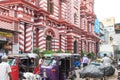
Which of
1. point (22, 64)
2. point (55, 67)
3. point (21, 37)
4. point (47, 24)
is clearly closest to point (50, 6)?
point (47, 24)

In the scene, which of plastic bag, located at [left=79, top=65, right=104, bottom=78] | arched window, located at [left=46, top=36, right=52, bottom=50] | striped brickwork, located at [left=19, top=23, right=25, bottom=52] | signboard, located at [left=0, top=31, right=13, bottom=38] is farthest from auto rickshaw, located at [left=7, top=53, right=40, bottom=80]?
arched window, located at [left=46, top=36, right=52, bottom=50]

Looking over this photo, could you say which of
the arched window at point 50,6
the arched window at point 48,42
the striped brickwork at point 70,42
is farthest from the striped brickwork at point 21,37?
the striped brickwork at point 70,42

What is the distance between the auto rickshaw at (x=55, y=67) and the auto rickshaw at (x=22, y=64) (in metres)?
1.05

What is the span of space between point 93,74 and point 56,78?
1.85m

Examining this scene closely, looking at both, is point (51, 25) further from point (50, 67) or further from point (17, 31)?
point (50, 67)

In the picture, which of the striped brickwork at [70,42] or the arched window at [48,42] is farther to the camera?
the striped brickwork at [70,42]

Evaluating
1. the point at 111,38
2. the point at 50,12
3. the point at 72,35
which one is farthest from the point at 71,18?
the point at 111,38

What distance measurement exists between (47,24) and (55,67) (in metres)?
17.6

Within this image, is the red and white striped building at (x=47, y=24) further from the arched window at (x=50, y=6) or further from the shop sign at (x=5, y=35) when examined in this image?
the shop sign at (x=5, y=35)

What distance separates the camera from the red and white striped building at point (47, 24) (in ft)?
84.4

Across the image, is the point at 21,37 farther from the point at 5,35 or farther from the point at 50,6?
the point at 50,6

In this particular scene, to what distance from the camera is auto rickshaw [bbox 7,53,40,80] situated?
623 inches

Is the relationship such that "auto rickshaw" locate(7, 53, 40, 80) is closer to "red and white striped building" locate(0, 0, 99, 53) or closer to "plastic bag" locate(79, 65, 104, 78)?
"plastic bag" locate(79, 65, 104, 78)

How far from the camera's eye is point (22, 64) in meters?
18.0
